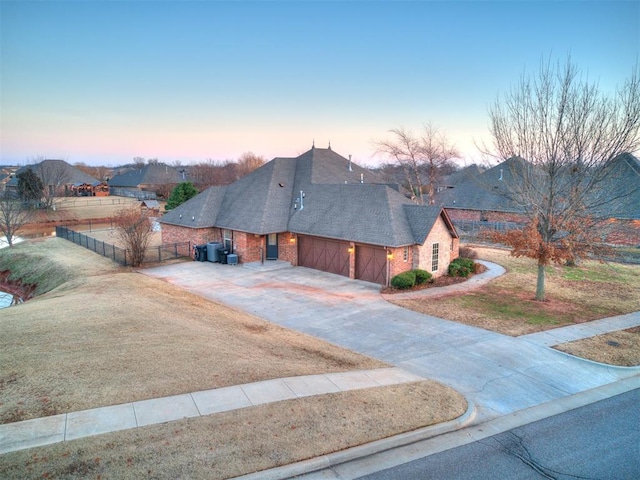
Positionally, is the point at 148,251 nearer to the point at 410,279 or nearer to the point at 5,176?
the point at 410,279

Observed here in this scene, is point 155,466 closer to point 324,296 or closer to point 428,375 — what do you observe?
point 428,375

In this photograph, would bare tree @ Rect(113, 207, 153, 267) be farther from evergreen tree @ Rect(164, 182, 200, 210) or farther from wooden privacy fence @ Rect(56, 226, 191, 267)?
evergreen tree @ Rect(164, 182, 200, 210)

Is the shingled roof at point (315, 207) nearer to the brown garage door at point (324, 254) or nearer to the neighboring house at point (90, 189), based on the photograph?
the brown garage door at point (324, 254)

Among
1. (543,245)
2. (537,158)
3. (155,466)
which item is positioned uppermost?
(537,158)

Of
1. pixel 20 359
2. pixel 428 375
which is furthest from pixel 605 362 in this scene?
pixel 20 359

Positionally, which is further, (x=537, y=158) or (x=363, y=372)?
(x=537, y=158)

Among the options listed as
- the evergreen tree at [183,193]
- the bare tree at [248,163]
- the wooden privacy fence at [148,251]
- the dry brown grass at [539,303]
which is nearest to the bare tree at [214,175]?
the bare tree at [248,163]

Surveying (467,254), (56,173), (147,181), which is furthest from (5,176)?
(467,254)
